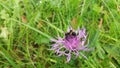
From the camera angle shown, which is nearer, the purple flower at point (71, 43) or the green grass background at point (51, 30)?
the purple flower at point (71, 43)

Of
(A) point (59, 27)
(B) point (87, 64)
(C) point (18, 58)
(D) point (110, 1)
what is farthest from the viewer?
(D) point (110, 1)

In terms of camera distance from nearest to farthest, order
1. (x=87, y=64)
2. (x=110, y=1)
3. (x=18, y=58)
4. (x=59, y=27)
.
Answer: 1. (x=87, y=64)
2. (x=18, y=58)
3. (x=59, y=27)
4. (x=110, y=1)

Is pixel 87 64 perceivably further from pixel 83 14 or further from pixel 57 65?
pixel 83 14

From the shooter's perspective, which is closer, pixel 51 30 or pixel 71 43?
pixel 71 43

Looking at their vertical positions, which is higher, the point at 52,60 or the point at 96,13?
the point at 96,13

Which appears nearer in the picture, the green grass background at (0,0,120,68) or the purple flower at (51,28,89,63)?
the purple flower at (51,28,89,63)

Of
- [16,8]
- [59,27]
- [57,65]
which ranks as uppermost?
[16,8]

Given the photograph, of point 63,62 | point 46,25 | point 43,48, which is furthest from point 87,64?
point 46,25

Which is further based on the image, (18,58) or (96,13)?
(96,13)
